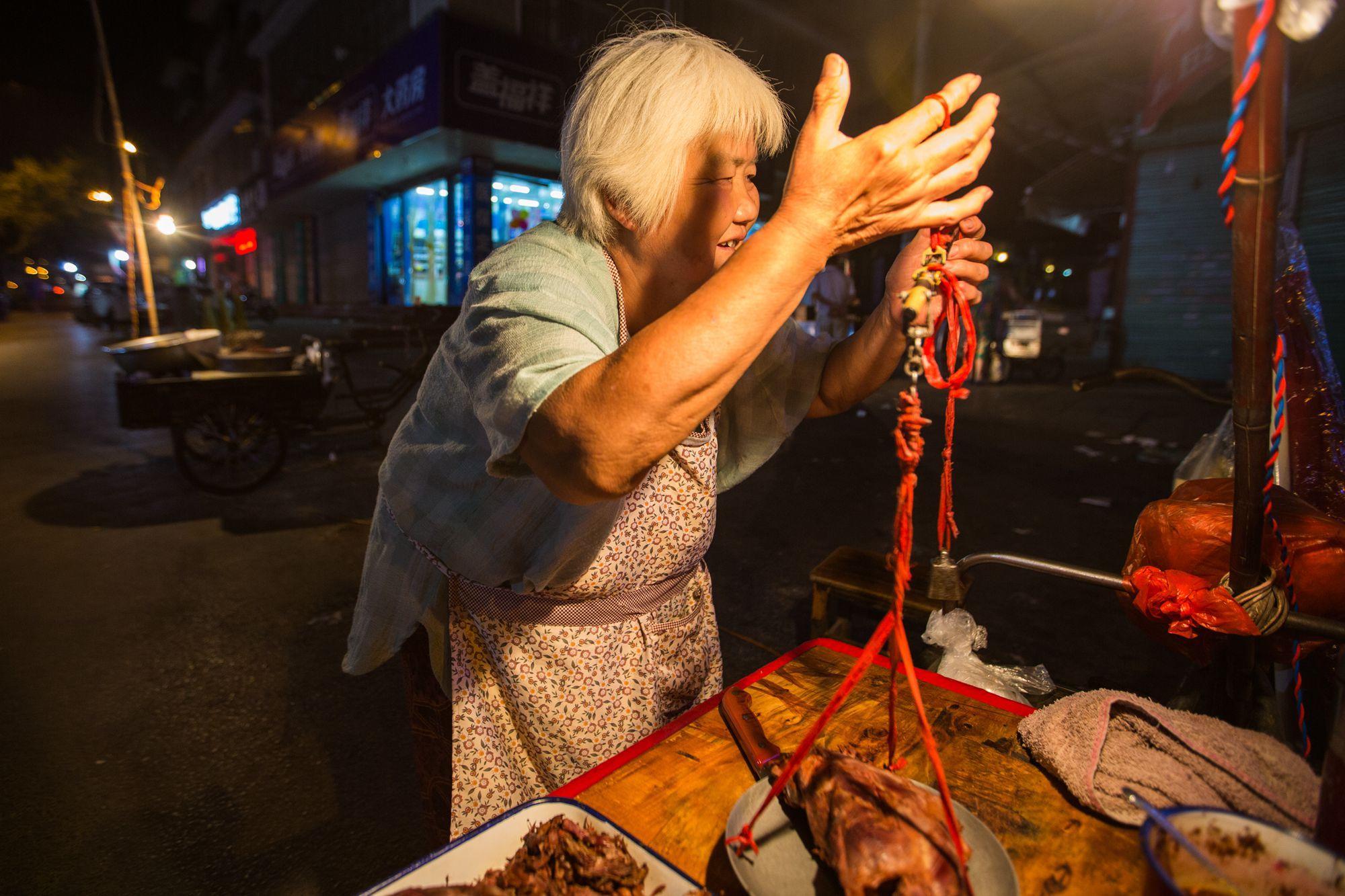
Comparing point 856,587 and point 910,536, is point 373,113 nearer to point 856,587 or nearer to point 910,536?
point 856,587

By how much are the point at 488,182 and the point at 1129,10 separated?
11.5 meters

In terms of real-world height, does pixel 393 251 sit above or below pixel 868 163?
above

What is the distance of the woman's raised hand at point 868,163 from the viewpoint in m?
0.98

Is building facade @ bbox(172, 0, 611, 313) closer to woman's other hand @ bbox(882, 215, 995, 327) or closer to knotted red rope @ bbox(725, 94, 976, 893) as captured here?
woman's other hand @ bbox(882, 215, 995, 327)

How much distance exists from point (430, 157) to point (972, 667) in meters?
15.7

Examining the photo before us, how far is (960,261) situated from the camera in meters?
1.51

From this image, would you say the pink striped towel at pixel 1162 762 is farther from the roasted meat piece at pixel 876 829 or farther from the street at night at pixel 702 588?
the roasted meat piece at pixel 876 829

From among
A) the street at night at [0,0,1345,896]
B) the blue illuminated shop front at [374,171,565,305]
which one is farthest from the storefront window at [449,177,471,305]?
the street at night at [0,0,1345,896]

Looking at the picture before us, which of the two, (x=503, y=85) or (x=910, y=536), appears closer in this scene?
(x=910, y=536)

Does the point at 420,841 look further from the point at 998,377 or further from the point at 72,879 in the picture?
the point at 998,377

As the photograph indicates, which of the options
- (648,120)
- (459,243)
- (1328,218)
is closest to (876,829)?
(648,120)

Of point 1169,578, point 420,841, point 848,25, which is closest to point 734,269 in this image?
point 1169,578

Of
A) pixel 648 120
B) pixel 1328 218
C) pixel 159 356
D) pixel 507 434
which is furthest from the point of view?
pixel 1328 218

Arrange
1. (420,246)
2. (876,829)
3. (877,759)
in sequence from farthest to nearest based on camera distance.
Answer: (420,246) → (877,759) → (876,829)
